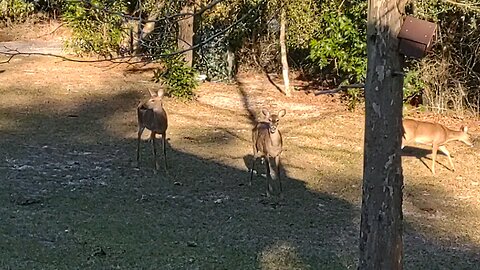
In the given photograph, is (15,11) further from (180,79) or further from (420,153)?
(420,153)

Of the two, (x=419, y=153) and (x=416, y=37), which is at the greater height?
(x=416, y=37)

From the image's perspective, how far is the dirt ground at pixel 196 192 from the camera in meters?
6.01

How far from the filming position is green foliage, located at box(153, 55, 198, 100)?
43.7 ft

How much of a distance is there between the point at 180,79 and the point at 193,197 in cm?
593

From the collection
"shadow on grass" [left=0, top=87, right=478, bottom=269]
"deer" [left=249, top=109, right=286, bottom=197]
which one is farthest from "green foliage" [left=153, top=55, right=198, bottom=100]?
"deer" [left=249, top=109, right=286, bottom=197]

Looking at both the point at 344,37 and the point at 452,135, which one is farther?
the point at 344,37

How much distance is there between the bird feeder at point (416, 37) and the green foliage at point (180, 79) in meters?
9.77

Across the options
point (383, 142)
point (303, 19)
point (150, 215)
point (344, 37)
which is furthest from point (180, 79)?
point (383, 142)

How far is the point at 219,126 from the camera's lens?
11.7 metres

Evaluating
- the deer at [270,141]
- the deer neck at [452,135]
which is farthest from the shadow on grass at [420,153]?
the deer at [270,141]

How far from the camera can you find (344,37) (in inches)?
509

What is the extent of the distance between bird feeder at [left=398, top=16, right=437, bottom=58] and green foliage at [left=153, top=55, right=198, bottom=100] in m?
9.77

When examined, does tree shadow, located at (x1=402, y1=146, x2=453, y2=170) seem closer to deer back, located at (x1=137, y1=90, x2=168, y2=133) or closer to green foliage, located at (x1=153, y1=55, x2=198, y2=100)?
deer back, located at (x1=137, y1=90, x2=168, y2=133)

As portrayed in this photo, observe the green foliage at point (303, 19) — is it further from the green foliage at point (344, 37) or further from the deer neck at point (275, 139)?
the deer neck at point (275, 139)
